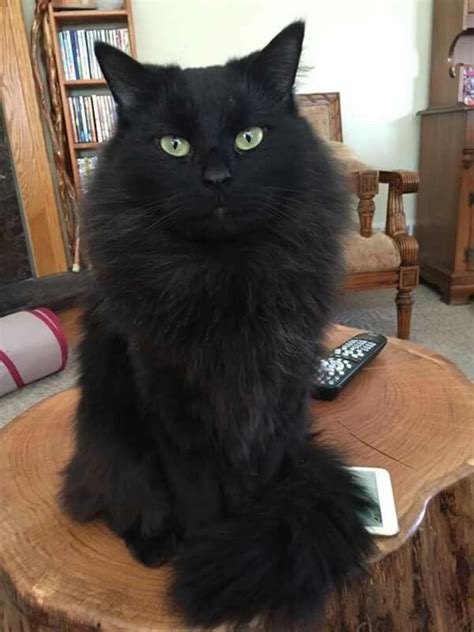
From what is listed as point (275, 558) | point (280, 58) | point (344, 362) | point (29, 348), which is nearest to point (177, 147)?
point (280, 58)

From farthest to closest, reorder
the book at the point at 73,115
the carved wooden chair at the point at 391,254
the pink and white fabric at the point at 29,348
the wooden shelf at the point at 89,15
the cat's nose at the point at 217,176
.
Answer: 1. the book at the point at 73,115
2. the wooden shelf at the point at 89,15
3. the carved wooden chair at the point at 391,254
4. the pink and white fabric at the point at 29,348
5. the cat's nose at the point at 217,176

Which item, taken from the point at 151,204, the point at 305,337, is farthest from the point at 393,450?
the point at 151,204

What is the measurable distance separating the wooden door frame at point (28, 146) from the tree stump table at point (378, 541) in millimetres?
1806

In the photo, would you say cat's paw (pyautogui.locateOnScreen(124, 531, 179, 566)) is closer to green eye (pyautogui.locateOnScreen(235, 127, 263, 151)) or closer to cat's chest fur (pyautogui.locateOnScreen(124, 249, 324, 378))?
cat's chest fur (pyautogui.locateOnScreen(124, 249, 324, 378))

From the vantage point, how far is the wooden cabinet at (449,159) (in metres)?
2.52

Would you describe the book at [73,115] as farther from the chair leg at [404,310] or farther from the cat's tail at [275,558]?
the cat's tail at [275,558]

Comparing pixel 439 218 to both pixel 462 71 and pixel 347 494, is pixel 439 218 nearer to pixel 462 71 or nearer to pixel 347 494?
pixel 462 71

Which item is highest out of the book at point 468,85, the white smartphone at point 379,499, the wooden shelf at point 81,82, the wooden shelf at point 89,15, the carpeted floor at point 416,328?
the wooden shelf at point 89,15

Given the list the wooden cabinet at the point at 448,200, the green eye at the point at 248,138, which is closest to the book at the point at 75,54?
the wooden cabinet at the point at 448,200

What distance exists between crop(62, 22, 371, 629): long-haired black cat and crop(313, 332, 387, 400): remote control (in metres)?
0.34

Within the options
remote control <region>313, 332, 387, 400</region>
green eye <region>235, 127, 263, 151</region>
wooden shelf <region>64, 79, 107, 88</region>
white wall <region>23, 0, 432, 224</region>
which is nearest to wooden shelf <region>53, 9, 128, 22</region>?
white wall <region>23, 0, 432, 224</region>

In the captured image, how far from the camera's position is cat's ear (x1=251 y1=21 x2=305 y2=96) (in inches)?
27.9

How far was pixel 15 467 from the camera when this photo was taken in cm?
98

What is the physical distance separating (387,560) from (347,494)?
0.10 m
